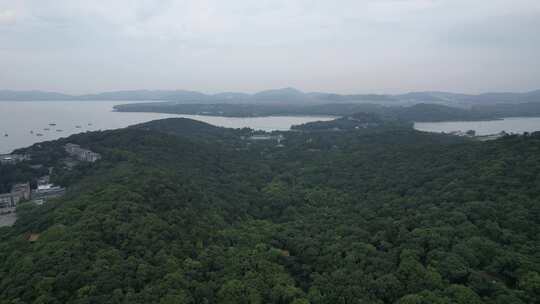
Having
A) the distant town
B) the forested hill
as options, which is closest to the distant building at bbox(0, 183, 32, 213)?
the distant town

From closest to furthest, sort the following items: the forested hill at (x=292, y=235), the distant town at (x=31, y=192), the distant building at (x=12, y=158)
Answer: the forested hill at (x=292, y=235), the distant town at (x=31, y=192), the distant building at (x=12, y=158)

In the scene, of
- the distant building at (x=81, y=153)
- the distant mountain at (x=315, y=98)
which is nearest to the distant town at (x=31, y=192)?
the distant building at (x=81, y=153)

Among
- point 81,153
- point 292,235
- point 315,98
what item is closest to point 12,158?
point 81,153

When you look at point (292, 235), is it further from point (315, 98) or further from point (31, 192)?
point (315, 98)

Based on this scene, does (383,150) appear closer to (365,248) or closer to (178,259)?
(365,248)

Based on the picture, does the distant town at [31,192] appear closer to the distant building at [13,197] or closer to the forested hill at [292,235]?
the distant building at [13,197]

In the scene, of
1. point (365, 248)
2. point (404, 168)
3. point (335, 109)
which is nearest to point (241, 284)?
point (365, 248)
